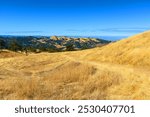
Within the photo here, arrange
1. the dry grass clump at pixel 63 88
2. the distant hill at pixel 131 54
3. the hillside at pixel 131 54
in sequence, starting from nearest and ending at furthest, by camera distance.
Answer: the dry grass clump at pixel 63 88, the hillside at pixel 131 54, the distant hill at pixel 131 54

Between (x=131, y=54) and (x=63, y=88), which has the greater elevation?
(x=131, y=54)

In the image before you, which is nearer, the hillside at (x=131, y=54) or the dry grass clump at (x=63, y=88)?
the dry grass clump at (x=63, y=88)

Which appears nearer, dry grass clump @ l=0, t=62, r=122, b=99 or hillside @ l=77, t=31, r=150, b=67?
dry grass clump @ l=0, t=62, r=122, b=99

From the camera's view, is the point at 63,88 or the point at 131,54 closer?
the point at 63,88

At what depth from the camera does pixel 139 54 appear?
88.7 feet

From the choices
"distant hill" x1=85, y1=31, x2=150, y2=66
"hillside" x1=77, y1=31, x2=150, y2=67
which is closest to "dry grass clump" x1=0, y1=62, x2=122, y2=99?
"hillside" x1=77, y1=31, x2=150, y2=67

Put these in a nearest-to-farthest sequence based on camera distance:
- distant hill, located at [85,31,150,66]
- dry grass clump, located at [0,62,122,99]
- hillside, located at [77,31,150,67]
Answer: dry grass clump, located at [0,62,122,99] → hillside, located at [77,31,150,67] → distant hill, located at [85,31,150,66]

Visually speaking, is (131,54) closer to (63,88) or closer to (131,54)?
(131,54)

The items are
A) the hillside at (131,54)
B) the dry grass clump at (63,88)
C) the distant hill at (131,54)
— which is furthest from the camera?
the distant hill at (131,54)

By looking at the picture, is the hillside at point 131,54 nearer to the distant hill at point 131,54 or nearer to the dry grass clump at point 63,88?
the distant hill at point 131,54

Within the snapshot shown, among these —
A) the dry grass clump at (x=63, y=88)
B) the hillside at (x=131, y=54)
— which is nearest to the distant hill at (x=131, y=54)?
the hillside at (x=131, y=54)

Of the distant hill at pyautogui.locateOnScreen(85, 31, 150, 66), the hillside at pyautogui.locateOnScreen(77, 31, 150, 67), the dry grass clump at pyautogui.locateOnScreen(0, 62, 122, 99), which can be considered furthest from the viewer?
the distant hill at pyautogui.locateOnScreen(85, 31, 150, 66)

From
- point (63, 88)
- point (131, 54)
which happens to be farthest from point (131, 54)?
point (63, 88)

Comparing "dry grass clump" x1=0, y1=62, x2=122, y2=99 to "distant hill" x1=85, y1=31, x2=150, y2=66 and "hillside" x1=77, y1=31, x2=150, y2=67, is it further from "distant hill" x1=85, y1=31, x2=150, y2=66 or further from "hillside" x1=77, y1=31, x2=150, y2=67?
"distant hill" x1=85, y1=31, x2=150, y2=66
